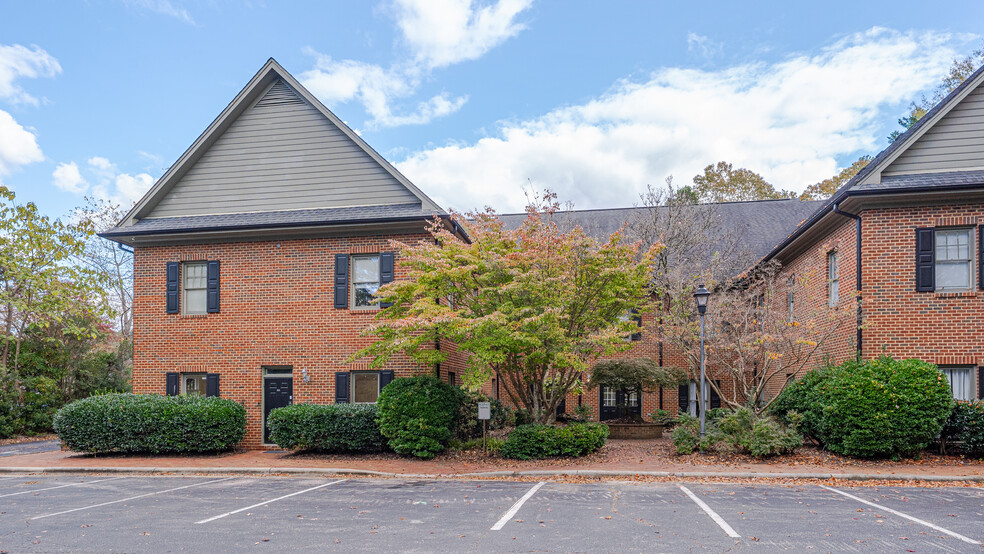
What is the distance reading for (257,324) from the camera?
17.4 metres

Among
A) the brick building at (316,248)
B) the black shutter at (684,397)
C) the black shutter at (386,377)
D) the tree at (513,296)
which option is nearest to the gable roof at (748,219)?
the black shutter at (684,397)

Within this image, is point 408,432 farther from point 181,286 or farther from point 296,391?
point 181,286

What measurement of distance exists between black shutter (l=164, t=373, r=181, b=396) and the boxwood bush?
1.55 m

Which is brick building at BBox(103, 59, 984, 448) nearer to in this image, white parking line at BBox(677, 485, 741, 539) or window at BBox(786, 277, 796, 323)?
window at BBox(786, 277, 796, 323)

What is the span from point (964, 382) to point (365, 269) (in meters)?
13.8

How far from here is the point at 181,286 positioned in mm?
18016

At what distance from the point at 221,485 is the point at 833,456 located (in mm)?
11928

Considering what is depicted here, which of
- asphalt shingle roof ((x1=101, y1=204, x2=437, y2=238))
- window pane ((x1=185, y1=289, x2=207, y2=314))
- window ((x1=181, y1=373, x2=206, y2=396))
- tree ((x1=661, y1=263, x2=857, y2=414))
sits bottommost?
window ((x1=181, y1=373, x2=206, y2=396))

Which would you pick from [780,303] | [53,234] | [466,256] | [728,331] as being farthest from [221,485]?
[780,303]

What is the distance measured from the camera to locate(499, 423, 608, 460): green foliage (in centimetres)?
1449

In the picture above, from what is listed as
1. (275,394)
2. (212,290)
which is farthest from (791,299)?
(212,290)

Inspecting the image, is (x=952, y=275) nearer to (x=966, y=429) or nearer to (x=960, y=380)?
(x=960, y=380)

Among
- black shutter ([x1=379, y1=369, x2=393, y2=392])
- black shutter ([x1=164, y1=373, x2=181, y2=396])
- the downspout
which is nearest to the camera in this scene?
the downspout

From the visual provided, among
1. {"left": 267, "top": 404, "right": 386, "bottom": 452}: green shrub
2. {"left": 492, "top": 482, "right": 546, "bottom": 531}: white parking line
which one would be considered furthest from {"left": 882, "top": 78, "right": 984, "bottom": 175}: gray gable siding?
{"left": 267, "top": 404, "right": 386, "bottom": 452}: green shrub
